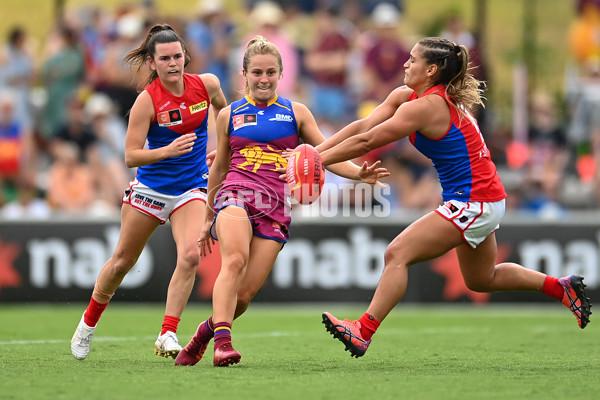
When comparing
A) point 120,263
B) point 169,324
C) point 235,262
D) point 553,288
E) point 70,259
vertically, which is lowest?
point 70,259

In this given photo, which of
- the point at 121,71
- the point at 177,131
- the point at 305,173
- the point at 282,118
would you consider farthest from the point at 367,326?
the point at 121,71

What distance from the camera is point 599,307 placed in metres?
13.3

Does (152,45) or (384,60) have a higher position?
(152,45)

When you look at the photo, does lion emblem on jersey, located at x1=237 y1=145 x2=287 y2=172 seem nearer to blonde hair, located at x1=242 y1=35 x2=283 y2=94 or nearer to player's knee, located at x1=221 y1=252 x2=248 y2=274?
blonde hair, located at x1=242 y1=35 x2=283 y2=94

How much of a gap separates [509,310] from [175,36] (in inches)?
288

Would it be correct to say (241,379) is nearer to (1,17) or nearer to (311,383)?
(311,383)

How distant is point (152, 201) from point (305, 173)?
160cm

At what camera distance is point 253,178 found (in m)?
7.31

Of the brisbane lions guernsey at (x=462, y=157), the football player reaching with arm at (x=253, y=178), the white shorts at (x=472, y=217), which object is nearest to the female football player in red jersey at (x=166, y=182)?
the football player reaching with arm at (x=253, y=178)

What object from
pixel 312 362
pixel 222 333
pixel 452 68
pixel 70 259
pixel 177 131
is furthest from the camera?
pixel 70 259

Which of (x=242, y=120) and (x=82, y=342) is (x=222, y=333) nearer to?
(x=82, y=342)

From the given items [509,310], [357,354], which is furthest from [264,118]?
[509,310]

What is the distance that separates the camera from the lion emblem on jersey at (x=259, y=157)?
289 inches

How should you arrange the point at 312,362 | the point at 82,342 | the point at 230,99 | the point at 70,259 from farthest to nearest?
1. the point at 230,99
2. the point at 70,259
3. the point at 82,342
4. the point at 312,362
